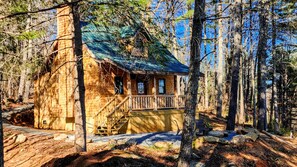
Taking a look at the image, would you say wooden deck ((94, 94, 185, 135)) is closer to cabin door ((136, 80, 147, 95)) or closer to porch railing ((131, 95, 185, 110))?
porch railing ((131, 95, 185, 110))

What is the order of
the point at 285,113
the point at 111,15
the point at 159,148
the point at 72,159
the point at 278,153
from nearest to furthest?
the point at 72,159, the point at 111,15, the point at 159,148, the point at 278,153, the point at 285,113

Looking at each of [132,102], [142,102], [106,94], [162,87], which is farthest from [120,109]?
[162,87]

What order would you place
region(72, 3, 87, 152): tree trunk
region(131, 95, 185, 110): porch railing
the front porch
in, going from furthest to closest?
1. region(131, 95, 185, 110): porch railing
2. the front porch
3. region(72, 3, 87, 152): tree trunk

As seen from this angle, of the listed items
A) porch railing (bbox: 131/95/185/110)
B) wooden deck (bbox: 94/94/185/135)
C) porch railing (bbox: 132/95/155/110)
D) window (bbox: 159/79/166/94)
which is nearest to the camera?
wooden deck (bbox: 94/94/185/135)

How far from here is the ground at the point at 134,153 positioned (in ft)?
24.4

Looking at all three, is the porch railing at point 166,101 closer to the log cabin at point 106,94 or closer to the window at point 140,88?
the log cabin at point 106,94

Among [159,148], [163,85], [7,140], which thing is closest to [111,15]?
[159,148]

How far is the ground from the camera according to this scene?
7448 mm

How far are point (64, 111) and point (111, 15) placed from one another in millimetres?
11137

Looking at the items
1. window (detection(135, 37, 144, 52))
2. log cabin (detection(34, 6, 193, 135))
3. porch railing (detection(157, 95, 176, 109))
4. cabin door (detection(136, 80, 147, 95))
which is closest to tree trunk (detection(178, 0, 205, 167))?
window (detection(135, 37, 144, 52))

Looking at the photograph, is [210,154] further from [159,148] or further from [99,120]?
[99,120]

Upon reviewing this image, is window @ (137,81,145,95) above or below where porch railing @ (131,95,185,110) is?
above

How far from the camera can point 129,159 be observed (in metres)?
7.32

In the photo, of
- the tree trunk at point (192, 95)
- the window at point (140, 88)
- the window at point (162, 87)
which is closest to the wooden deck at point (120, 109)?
the window at point (140, 88)
